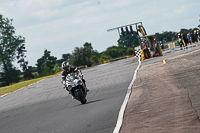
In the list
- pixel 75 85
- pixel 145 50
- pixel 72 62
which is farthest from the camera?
pixel 72 62

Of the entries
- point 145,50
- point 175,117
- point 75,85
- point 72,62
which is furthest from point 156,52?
point 72,62

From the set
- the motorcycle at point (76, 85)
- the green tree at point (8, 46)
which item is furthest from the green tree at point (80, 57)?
the motorcycle at point (76, 85)

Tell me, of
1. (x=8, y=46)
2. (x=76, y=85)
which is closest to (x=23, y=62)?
(x=8, y=46)

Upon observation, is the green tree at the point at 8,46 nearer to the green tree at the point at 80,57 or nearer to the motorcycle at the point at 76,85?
the green tree at the point at 80,57

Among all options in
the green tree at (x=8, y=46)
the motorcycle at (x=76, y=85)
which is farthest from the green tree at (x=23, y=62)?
the motorcycle at (x=76, y=85)

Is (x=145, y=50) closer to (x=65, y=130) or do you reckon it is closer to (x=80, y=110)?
(x=80, y=110)

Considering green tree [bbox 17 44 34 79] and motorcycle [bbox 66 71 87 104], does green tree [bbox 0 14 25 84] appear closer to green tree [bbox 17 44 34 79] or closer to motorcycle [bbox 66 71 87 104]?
green tree [bbox 17 44 34 79]

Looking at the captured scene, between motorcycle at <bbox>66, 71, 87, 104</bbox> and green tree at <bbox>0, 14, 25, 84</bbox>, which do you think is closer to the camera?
motorcycle at <bbox>66, 71, 87, 104</bbox>

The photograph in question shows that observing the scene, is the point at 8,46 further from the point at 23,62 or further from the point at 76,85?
the point at 76,85

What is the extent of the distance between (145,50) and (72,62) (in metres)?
47.4

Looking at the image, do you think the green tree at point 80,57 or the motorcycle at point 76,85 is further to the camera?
the green tree at point 80,57

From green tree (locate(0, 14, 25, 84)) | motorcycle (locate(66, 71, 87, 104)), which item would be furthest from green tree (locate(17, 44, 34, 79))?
motorcycle (locate(66, 71, 87, 104))

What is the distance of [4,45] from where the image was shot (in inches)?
3381

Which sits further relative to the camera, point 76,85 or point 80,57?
point 80,57
